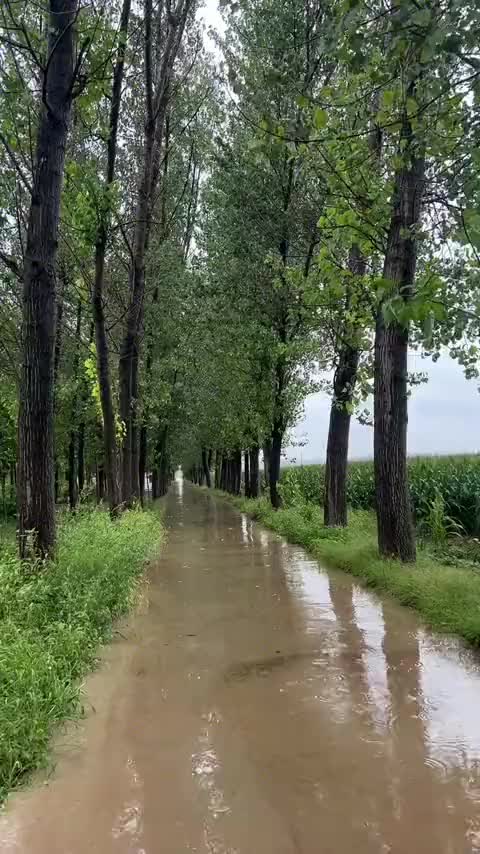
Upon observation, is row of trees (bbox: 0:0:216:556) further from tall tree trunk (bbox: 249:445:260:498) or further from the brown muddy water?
tall tree trunk (bbox: 249:445:260:498)

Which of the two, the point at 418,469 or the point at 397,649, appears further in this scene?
the point at 418,469

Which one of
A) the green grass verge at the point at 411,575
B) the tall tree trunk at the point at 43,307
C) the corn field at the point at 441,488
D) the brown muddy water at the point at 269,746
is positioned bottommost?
the brown muddy water at the point at 269,746

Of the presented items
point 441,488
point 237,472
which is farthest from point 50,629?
point 237,472

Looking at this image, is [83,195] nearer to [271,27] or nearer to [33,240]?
[33,240]

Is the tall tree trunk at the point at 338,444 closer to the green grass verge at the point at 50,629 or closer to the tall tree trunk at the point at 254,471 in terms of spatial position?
the green grass verge at the point at 50,629

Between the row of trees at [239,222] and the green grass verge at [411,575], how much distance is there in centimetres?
61

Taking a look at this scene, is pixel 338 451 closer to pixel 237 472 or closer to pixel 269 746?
pixel 269 746

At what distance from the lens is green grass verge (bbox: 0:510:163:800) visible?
11.9ft

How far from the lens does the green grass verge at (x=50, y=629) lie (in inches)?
143

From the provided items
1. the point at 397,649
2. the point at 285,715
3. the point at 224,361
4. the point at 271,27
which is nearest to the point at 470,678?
the point at 397,649

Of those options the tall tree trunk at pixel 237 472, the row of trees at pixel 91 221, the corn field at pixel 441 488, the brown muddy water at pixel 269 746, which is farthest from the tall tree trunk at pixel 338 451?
the tall tree trunk at pixel 237 472

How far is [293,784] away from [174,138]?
2016cm

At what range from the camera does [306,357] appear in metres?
18.4

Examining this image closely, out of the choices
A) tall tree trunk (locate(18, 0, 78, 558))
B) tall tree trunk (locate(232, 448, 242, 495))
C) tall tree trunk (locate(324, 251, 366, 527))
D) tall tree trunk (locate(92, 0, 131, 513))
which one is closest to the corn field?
tall tree trunk (locate(324, 251, 366, 527))
